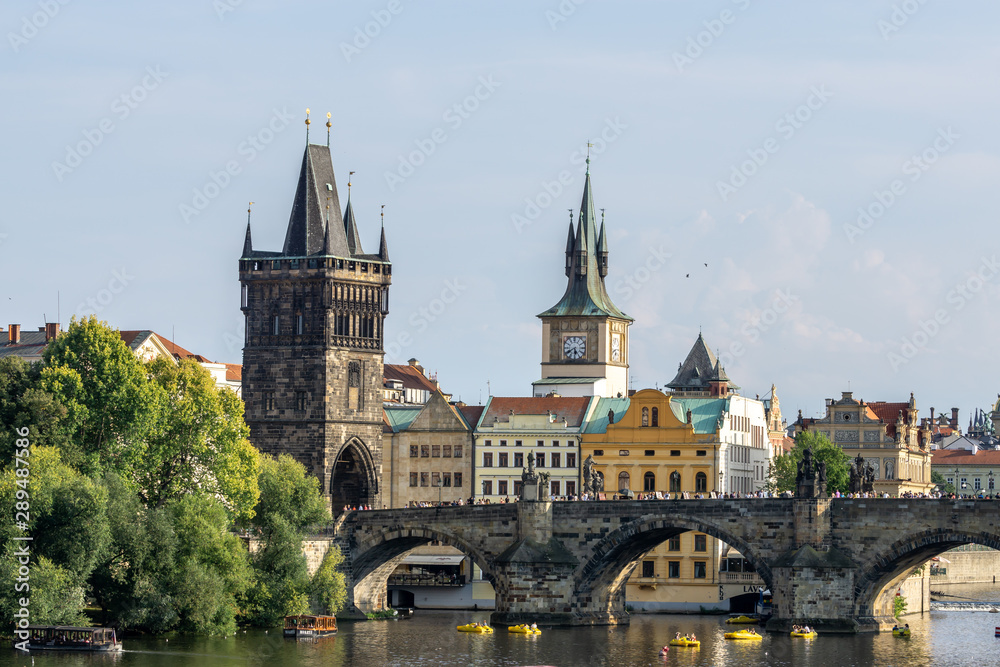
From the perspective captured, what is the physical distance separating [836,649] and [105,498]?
3892 cm

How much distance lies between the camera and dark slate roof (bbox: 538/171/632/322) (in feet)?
558

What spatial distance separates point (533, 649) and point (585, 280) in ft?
201

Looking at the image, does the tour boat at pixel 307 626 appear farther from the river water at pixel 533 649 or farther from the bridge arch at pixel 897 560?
the bridge arch at pixel 897 560

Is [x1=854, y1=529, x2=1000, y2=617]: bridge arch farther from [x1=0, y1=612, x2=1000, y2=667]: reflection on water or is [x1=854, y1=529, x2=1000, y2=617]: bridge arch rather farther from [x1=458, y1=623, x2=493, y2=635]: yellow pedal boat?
[x1=458, y1=623, x2=493, y2=635]: yellow pedal boat

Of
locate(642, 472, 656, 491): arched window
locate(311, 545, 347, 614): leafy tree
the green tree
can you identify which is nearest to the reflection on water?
locate(311, 545, 347, 614): leafy tree

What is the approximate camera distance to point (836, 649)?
113 m

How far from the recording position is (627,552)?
423 ft

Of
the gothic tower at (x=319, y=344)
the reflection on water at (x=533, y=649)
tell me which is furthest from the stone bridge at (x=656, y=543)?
the gothic tower at (x=319, y=344)

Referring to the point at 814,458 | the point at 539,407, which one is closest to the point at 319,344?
the point at 539,407

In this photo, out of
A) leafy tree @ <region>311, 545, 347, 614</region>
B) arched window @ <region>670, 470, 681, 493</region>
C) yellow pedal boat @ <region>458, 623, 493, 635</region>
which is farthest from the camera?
arched window @ <region>670, 470, 681, 493</region>

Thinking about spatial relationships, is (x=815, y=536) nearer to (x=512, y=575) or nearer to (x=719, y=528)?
(x=719, y=528)

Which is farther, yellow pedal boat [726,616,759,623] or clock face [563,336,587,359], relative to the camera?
clock face [563,336,587,359]

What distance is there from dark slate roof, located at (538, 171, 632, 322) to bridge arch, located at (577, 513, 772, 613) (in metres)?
40.6

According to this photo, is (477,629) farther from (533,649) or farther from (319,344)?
(319,344)
